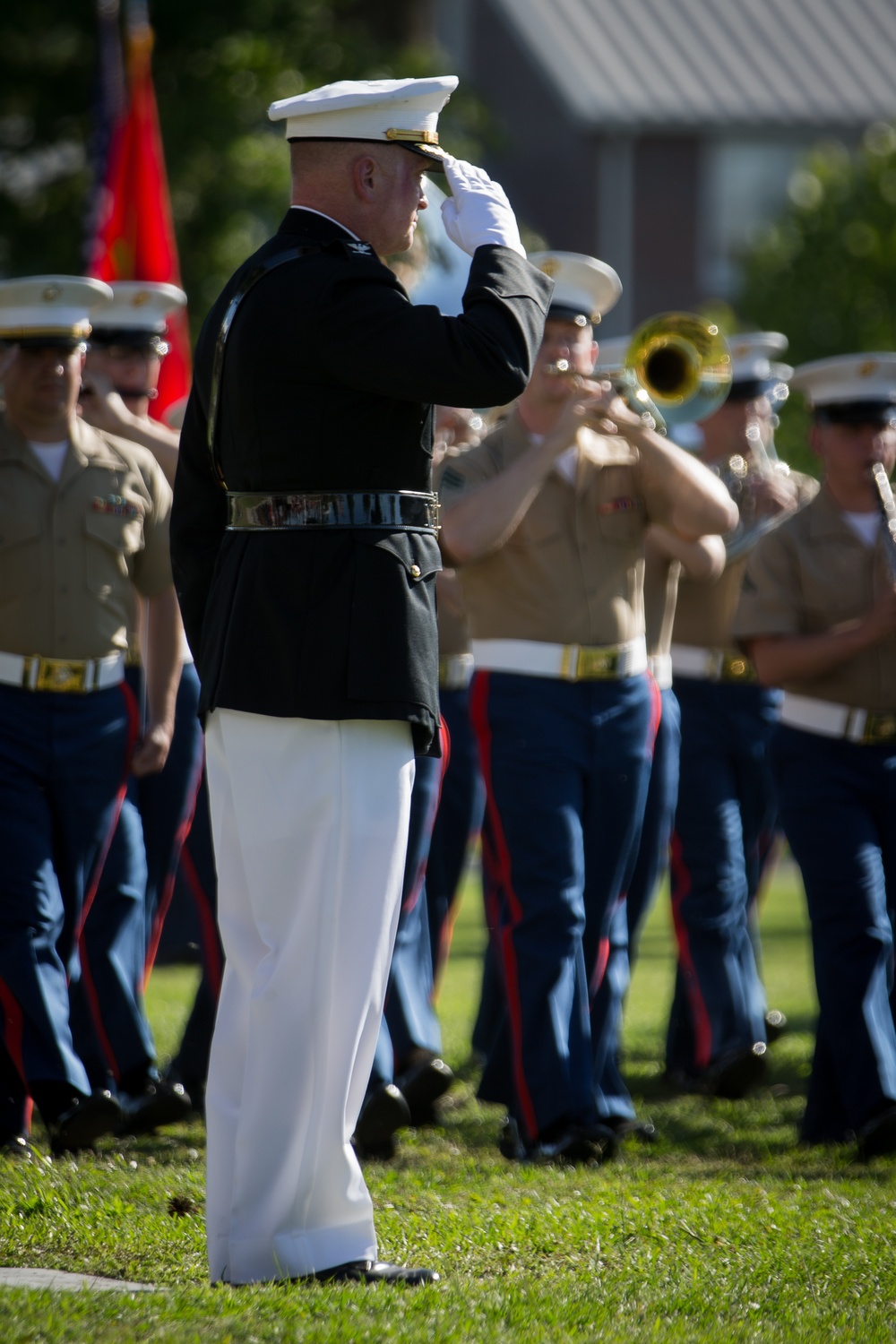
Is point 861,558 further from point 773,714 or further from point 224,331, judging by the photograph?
point 224,331

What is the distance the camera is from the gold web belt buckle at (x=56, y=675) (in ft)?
20.3

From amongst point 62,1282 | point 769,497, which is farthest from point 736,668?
point 62,1282

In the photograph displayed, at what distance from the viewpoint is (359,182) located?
4297mm

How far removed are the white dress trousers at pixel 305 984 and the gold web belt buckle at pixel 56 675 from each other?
2125 millimetres

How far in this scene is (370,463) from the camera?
13.8 ft

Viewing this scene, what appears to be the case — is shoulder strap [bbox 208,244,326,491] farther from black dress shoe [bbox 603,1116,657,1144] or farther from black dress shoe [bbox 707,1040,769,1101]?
black dress shoe [bbox 707,1040,769,1101]

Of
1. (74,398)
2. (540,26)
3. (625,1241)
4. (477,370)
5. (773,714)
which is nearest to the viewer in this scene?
(477,370)

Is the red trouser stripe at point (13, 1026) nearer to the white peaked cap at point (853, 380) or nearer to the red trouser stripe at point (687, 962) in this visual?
the red trouser stripe at point (687, 962)

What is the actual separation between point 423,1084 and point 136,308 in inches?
123

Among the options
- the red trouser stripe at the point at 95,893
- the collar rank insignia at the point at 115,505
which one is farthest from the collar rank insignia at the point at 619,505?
the red trouser stripe at the point at 95,893

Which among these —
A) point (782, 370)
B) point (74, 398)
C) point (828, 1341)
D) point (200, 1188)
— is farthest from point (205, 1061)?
point (782, 370)

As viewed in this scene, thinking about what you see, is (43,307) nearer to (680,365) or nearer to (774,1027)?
(680,365)

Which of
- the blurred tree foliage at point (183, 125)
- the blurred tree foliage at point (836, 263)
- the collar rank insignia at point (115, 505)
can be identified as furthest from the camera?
the blurred tree foliage at point (836, 263)

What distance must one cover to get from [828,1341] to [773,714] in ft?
14.3
